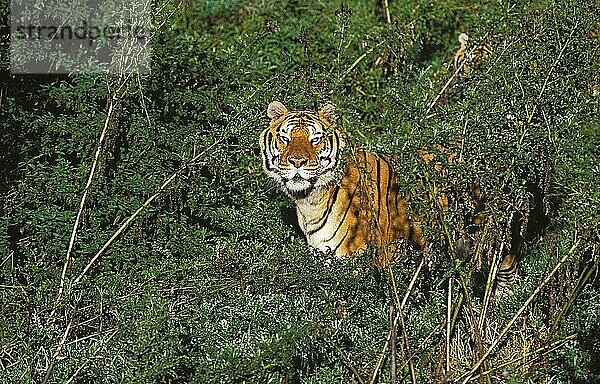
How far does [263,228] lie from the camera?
16.2 ft

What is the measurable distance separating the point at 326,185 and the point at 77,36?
161 centimetres

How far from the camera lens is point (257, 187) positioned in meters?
5.11

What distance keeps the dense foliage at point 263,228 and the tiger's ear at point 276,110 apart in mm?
144

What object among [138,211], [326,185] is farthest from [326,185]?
[138,211]

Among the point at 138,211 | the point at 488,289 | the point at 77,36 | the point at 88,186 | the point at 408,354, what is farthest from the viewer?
the point at 77,36

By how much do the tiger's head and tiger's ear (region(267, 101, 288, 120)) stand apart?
6cm

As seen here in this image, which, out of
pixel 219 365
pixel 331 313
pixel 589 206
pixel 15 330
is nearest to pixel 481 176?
pixel 589 206

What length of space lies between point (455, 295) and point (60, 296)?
1.67 meters

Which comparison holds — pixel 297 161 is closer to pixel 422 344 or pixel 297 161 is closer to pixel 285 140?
pixel 285 140

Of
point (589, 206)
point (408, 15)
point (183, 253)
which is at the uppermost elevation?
point (589, 206)

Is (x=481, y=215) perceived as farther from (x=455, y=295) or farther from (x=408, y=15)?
(x=408, y=15)

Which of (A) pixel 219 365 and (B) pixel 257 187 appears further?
(B) pixel 257 187

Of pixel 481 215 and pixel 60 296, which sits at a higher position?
pixel 481 215

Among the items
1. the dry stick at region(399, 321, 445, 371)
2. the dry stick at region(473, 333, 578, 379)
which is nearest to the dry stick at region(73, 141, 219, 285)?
the dry stick at region(399, 321, 445, 371)
